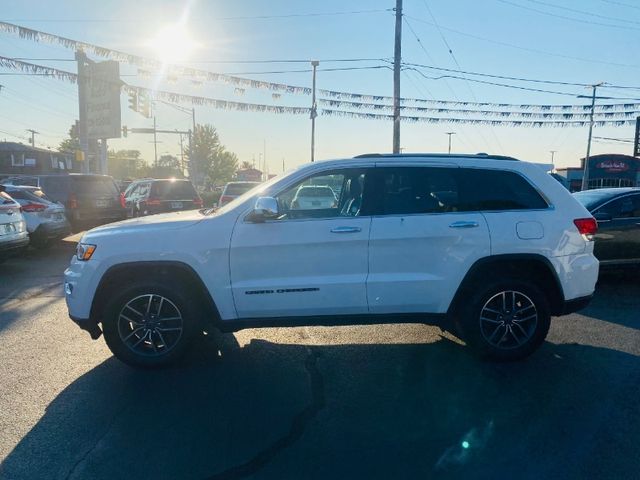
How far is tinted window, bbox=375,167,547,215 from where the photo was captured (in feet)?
14.1

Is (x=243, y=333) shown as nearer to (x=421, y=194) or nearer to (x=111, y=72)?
(x=421, y=194)

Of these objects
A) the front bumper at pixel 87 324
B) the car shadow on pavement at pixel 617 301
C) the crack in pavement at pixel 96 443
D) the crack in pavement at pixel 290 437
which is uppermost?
the front bumper at pixel 87 324

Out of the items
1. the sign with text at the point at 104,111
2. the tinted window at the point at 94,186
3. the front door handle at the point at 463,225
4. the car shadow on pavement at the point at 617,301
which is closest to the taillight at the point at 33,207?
the tinted window at the point at 94,186

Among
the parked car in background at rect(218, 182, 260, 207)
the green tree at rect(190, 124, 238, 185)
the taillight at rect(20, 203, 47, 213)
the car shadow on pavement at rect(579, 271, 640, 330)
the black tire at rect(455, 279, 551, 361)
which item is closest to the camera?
the black tire at rect(455, 279, 551, 361)

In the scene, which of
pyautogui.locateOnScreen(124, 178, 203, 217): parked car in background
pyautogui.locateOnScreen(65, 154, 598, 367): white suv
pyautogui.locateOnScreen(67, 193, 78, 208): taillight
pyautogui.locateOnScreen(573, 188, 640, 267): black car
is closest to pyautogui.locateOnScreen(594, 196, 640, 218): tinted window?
pyautogui.locateOnScreen(573, 188, 640, 267): black car

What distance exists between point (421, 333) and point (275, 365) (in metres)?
1.74

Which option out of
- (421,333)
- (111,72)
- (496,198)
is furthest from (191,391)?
(111,72)

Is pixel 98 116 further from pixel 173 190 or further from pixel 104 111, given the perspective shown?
pixel 173 190

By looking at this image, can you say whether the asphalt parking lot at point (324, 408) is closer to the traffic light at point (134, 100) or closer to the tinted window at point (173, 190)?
the tinted window at point (173, 190)

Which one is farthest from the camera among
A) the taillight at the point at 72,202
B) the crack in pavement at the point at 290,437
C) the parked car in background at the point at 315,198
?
the taillight at the point at 72,202

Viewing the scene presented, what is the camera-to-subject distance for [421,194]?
170 inches

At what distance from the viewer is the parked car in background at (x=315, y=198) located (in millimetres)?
4840

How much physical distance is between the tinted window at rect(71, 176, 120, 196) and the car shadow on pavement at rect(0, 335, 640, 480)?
28.8 ft

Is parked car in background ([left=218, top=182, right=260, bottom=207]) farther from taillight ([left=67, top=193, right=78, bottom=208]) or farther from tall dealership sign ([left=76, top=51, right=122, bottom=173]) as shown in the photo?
tall dealership sign ([left=76, top=51, right=122, bottom=173])
